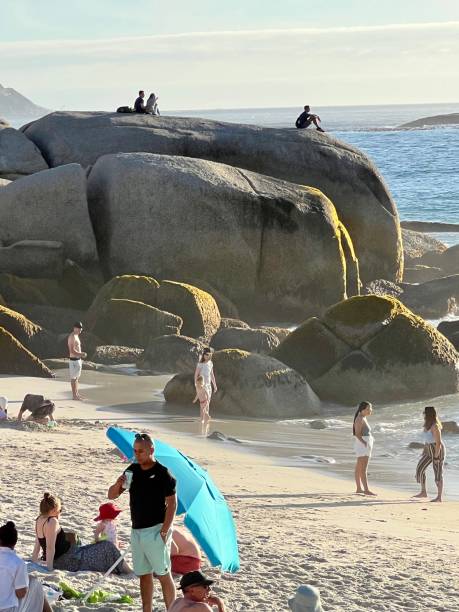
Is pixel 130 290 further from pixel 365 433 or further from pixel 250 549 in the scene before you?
pixel 250 549

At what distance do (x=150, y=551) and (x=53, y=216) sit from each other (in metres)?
19.5

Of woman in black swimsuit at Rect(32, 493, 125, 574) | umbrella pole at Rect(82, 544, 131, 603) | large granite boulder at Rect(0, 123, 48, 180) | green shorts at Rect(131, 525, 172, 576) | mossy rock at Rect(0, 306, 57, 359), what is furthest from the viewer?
large granite boulder at Rect(0, 123, 48, 180)

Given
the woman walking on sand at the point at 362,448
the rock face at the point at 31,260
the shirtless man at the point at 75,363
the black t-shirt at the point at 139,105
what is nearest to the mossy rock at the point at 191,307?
the rock face at the point at 31,260

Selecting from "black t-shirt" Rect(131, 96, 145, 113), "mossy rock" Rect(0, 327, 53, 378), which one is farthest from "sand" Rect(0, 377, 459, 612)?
"black t-shirt" Rect(131, 96, 145, 113)

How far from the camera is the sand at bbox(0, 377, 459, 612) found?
10.4 m

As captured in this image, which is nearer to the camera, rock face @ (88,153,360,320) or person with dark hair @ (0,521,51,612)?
person with dark hair @ (0,521,51,612)

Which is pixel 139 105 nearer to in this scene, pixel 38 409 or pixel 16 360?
pixel 16 360

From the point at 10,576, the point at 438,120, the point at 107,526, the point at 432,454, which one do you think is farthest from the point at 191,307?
the point at 438,120

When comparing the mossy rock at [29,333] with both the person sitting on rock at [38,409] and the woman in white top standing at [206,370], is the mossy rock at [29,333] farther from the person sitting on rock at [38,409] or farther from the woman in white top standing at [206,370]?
the person sitting on rock at [38,409]

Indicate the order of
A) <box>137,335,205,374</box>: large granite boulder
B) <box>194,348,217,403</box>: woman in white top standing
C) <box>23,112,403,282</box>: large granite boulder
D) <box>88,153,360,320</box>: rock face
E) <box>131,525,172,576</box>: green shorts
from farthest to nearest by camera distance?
<box>23,112,403,282</box>: large granite boulder
<box>88,153,360,320</box>: rock face
<box>137,335,205,374</box>: large granite boulder
<box>194,348,217,403</box>: woman in white top standing
<box>131,525,172,576</box>: green shorts

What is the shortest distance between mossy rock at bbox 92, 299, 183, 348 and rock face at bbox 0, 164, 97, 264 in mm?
3932

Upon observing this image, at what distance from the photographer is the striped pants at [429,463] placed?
589 inches

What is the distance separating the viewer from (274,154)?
1251 inches

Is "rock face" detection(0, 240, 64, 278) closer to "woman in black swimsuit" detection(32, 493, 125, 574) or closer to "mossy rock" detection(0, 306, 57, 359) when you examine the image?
"mossy rock" detection(0, 306, 57, 359)
